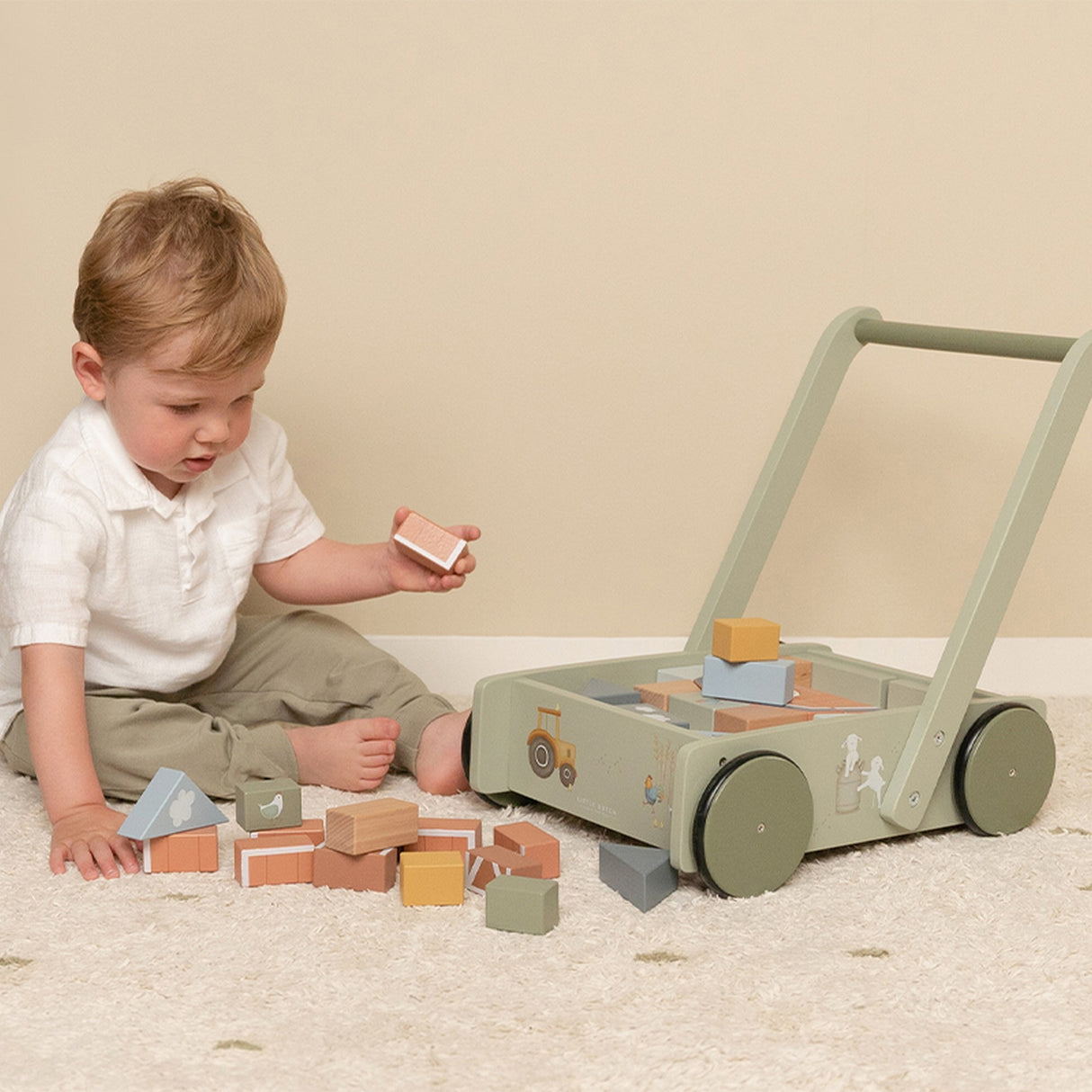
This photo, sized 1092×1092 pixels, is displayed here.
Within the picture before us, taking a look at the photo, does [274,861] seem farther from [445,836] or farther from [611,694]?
[611,694]

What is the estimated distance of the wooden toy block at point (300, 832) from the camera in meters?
0.88

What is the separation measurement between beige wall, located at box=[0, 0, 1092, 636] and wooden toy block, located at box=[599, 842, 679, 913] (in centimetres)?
50

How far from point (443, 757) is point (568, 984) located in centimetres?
36

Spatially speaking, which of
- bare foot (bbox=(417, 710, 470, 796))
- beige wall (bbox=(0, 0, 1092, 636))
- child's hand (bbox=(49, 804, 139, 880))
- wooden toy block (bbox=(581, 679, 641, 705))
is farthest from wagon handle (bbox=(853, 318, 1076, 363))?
child's hand (bbox=(49, 804, 139, 880))

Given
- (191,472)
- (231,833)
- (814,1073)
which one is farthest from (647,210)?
(814,1073)

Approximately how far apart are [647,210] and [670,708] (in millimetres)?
515

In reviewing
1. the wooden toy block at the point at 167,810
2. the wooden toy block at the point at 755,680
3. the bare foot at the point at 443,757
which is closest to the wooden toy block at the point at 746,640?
the wooden toy block at the point at 755,680

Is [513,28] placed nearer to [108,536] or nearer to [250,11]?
[250,11]

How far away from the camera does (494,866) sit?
0.86 m

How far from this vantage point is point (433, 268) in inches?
51.2

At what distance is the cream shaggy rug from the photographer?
0.66 meters

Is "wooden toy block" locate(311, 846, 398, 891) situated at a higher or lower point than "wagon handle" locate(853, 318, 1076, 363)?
lower

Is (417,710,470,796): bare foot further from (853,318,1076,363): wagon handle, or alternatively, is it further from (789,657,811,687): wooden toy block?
(853,318,1076,363): wagon handle

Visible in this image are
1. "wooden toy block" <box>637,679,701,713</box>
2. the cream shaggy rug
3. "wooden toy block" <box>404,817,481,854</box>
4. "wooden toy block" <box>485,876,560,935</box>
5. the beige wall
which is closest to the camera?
the cream shaggy rug
